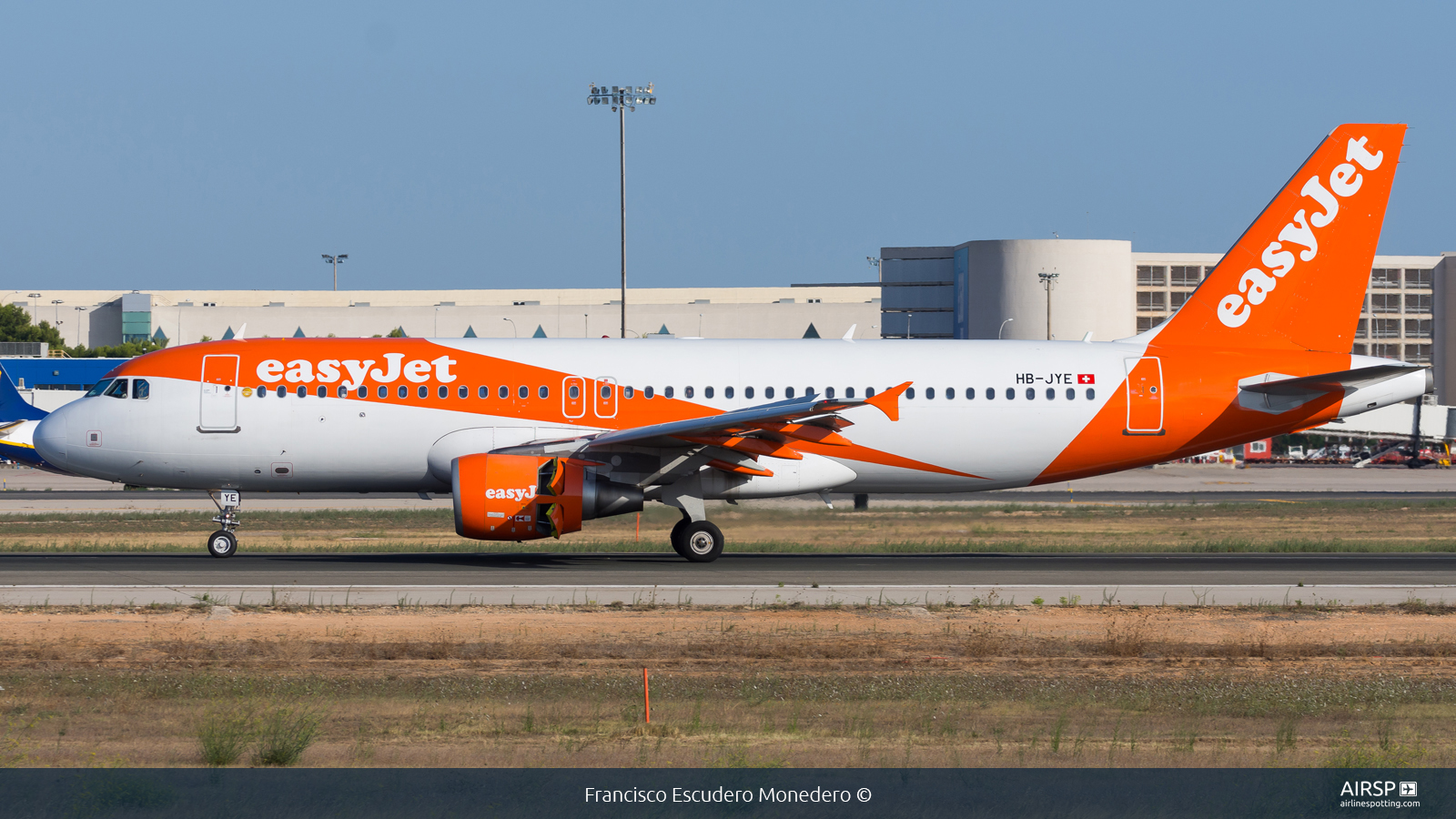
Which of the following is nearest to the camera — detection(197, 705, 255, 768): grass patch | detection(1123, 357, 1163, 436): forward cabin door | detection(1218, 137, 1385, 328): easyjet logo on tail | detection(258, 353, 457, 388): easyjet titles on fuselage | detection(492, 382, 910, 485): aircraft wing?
detection(197, 705, 255, 768): grass patch

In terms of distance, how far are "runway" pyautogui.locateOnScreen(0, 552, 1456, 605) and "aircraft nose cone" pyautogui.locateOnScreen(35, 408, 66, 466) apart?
6.57ft

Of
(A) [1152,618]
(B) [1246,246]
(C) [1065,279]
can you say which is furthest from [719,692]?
(C) [1065,279]

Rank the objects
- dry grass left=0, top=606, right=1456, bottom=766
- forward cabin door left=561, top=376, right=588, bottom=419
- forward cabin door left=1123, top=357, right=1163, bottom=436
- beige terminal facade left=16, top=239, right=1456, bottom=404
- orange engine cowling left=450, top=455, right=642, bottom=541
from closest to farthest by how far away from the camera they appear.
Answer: dry grass left=0, top=606, right=1456, bottom=766 → orange engine cowling left=450, top=455, right=642, bottom=541 → forward cabin door left=561, top=376, right=588, bottom=419 → forward cabin door left=1123, top=357, right=1163, bottom=436 → beige terminal facade left=16, top=239, right=1456, bottom=404

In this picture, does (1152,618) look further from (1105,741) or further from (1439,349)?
(1439,349)

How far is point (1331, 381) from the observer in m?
26.5

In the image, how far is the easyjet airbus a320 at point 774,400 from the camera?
25.8 metres

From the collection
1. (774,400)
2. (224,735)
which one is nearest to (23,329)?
(774,400)

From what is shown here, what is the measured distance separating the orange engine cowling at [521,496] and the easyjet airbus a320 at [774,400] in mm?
104

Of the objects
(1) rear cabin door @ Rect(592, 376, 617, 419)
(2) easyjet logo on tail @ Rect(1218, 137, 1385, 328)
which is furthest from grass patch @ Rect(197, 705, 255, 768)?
(2) easyjet logo on tail @ Rect(1218, 137, 1385, 328)

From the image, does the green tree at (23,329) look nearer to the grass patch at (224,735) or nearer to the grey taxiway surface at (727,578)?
the grey taxiway surface at (727,578)

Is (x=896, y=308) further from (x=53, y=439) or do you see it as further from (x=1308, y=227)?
(x=53, y=439)

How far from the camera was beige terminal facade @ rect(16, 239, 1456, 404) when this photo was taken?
12156cm

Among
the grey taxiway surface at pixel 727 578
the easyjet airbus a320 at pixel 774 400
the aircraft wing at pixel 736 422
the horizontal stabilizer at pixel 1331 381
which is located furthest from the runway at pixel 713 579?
the horizontal stabilizer at pixel 1331 381
